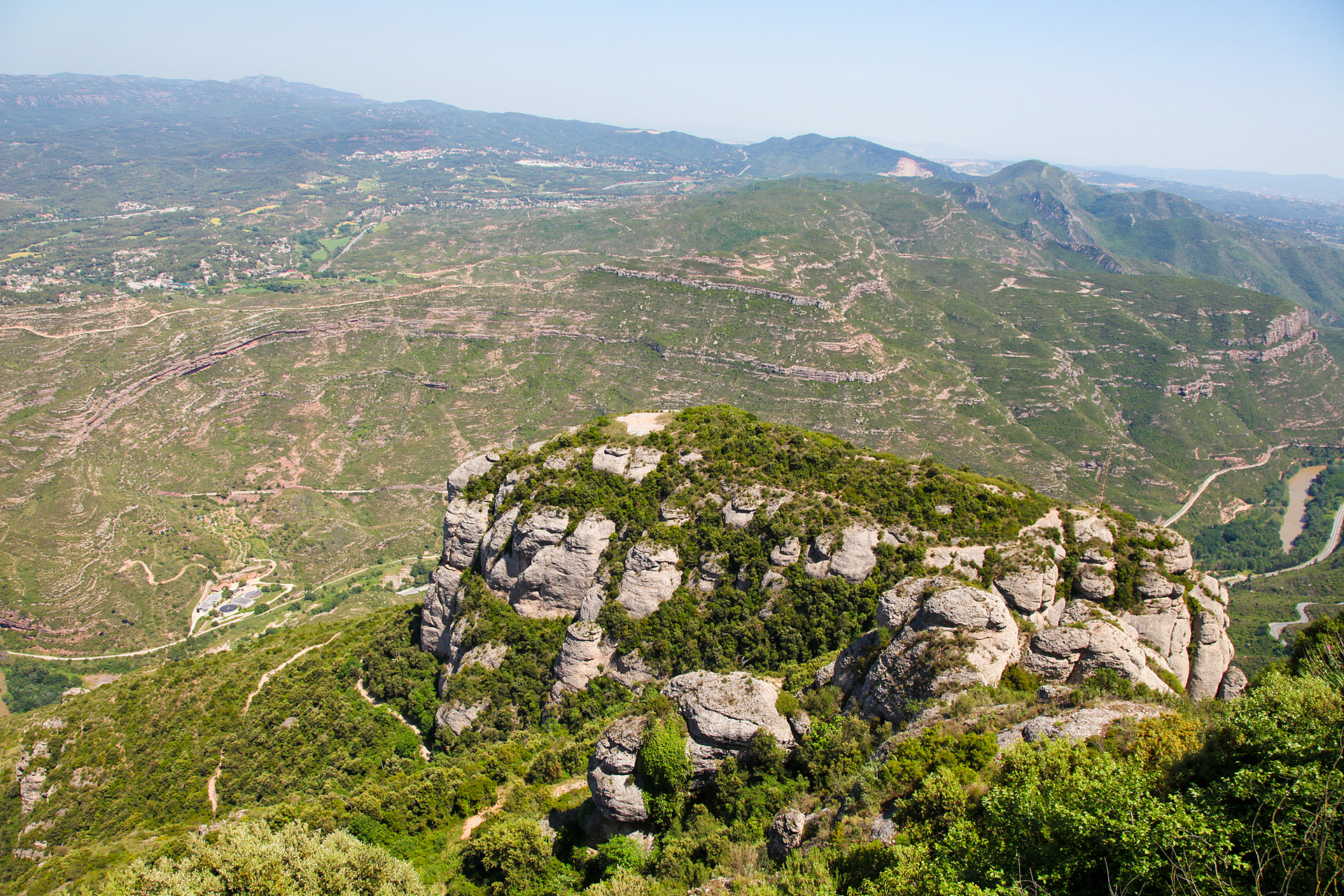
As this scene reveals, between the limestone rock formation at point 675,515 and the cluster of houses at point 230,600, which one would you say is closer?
the limestone rock formation at point 675,515

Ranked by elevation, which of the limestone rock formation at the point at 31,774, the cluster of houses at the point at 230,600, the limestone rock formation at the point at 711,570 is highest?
the limestone rock formation at the point at 711,570

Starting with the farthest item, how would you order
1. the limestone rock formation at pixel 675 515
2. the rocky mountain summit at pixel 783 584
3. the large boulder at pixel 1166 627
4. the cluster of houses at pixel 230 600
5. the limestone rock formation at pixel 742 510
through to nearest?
the cluster of houses at pixel 230 600, the limestone rock formation at pixel 675 515, the limestone rock formation at pixel 742 510, the large boulder at pixel 1166 627, the rocky mountain summit at pixel 783 584

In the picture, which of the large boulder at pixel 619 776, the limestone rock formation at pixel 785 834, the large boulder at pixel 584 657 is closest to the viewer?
the limestone rock formation at pixel 785 834

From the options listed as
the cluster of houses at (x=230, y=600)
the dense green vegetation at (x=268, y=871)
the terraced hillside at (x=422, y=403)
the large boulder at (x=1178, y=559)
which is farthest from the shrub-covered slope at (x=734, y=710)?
the terraced hillside at (x=422, y=403)

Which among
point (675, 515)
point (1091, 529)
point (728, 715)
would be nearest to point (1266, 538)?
point (1091, 529)

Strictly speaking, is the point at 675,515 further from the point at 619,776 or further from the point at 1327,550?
the point at 1327,550

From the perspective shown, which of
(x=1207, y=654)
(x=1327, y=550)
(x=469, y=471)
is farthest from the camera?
(x=1327, y=550)

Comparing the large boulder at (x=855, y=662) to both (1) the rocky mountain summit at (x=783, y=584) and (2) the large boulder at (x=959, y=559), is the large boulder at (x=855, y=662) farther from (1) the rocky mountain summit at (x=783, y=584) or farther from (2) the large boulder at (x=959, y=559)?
(2) the large boulder at (x=959, y=559)
